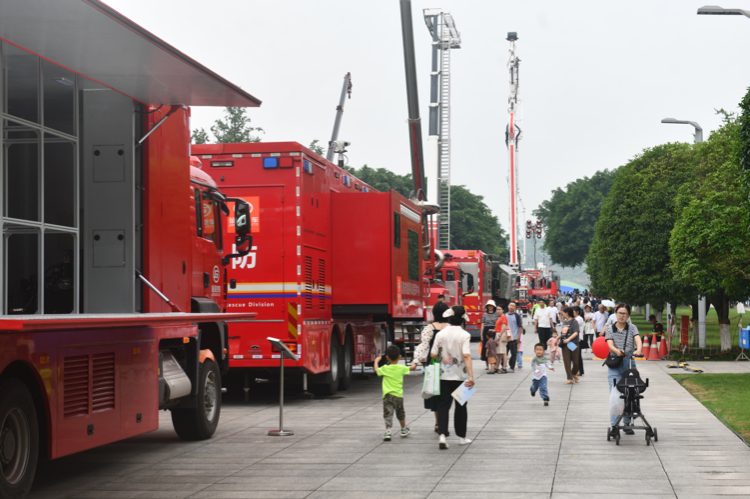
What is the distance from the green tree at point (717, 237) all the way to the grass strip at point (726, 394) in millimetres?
3293

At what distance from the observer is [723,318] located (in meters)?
26.7

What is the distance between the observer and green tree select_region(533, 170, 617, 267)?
286ft

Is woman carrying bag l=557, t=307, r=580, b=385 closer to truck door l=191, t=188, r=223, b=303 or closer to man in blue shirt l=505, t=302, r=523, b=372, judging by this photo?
man in blue shirt l=505, t=302, r=523, b=372

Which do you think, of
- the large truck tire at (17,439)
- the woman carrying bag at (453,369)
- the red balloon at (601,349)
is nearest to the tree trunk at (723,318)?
the red balloon at (601,349)

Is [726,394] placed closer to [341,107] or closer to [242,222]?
[242,222]

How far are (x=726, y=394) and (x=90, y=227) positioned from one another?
39.4 feet

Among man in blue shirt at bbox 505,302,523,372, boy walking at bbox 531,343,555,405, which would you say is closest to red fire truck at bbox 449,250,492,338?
man in blue shirt at bbox 505,302,523,372

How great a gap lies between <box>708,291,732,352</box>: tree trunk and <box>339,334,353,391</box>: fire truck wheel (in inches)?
526

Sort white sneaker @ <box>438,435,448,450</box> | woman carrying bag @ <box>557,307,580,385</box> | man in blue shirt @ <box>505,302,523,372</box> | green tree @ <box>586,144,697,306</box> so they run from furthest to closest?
green tree @ <box>586,144,697,306</box> < man in blue shirt @ <box>505,302,523,372</box> < woman carrying bag @ <box>557,307,580,385</box> < white sneaker @ <box>438,435,448,450</box>

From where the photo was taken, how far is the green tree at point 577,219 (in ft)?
286

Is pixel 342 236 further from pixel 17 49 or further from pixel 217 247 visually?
pixel 17 49

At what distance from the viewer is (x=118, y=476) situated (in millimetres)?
8922

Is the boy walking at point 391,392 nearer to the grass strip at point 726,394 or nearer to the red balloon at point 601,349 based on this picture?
the red balloon at point 601,349

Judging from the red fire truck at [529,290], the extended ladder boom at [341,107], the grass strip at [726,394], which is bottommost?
the grass strip at [726,394]
